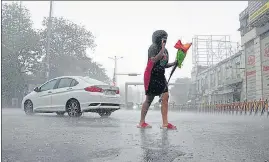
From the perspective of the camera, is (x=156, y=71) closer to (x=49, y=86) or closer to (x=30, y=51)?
(x=49, y=86)

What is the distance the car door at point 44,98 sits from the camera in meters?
10.8

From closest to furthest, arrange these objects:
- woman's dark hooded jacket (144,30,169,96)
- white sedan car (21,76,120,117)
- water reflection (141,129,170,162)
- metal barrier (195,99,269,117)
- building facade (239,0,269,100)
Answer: water reflection (141,129,170,162), woman's dark hooded jacket (144,30,169,96), white sedan car (21,76,120,117), metal barrier (195,99,269,117), building facade (239,0,269,100)

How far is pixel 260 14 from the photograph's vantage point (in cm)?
1989

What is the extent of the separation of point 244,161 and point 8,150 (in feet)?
7.56

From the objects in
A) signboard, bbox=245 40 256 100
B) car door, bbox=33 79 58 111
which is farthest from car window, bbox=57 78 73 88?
signboard, bbox=245 40 256 100

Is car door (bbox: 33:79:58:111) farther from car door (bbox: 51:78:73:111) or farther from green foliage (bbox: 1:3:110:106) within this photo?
green foliage (bbox: 1:3:110:106)

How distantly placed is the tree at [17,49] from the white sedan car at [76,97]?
27.3 metres

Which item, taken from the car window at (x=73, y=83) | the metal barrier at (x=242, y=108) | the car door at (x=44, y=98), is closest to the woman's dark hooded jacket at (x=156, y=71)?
the car window at (x=73, y=83)

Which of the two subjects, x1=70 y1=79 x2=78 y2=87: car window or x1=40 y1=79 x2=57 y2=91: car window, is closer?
x1=70 y1=79 x2=78 y2=87: car window

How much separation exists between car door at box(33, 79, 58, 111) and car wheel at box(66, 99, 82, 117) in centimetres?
101

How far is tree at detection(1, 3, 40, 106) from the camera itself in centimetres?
3697

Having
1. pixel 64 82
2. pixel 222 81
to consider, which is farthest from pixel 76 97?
pixel 222 81

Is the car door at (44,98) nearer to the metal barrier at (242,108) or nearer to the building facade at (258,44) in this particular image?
the metal barrier at (242,108)

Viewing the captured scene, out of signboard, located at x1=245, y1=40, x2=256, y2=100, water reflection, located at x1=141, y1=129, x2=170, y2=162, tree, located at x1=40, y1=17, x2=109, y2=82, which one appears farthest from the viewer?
tree, located at x1=40, y1=17, x2=109, y2=82
